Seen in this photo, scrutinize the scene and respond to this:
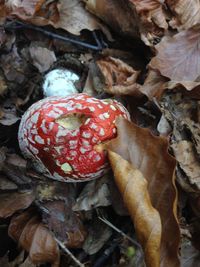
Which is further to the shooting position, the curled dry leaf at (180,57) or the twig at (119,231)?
the curled dry leaf at (180,57)

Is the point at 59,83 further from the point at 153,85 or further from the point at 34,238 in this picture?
the point at 34,238

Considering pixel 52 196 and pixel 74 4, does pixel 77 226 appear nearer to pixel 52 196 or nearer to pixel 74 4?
pixel 52 196

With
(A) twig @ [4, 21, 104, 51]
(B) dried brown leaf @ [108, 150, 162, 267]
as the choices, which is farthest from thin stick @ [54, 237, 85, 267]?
(A) twig @ [4, 21, 104, 51]

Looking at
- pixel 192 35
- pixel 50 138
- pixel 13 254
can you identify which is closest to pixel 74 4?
pixel 192 35

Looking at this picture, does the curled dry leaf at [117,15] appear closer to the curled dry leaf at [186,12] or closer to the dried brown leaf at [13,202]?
the curled dry leaf at [186,12]

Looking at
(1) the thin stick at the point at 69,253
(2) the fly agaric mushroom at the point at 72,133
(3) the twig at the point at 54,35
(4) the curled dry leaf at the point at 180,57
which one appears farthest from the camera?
(3) the twig at the point at 54,35

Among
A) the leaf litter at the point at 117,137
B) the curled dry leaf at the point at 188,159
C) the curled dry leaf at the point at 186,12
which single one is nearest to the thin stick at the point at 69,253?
the leaf litter at the point at 117,137

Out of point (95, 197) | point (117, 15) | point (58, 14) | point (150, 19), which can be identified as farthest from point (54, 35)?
point (95, 197)
